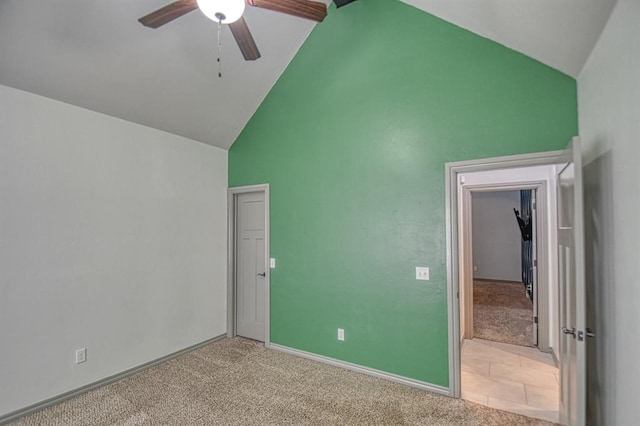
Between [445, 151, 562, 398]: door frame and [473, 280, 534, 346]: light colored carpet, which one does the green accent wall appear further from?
[473, 280, 534, 346]: light colored carpet

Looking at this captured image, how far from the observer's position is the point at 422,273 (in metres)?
2.87

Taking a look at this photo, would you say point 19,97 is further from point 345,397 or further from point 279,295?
point 345,397

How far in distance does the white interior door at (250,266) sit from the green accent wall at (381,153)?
1.26ft

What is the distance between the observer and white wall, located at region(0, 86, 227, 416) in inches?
98.0

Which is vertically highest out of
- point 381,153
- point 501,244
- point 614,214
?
point 381,153

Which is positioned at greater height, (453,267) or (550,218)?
(550,218)

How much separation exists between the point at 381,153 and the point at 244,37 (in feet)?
5.45

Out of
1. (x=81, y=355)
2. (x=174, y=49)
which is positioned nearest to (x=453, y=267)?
(x=174, y=49)

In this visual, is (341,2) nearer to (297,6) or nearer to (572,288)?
(297,6)

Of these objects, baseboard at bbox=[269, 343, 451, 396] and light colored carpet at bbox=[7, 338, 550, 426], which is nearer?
light colored carpet at bbox=[7, 338, 550, 426]

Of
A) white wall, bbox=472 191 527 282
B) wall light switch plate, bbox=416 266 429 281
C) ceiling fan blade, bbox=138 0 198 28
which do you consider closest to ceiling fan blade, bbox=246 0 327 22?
ceiling fan blade, bbox=138 0 198 28

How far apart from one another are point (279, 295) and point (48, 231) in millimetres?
2363

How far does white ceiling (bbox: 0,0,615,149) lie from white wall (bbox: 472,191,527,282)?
22.9 feet

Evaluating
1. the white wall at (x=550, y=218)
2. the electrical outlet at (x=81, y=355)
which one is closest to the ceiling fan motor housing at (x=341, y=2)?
the white wall at (x=550, y=218)
